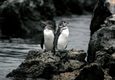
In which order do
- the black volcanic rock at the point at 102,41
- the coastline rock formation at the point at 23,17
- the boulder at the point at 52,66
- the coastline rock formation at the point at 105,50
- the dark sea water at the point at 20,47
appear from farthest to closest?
the coastline rock formation at the point at 23,17 → the dark sea water at the point at 20,47 → the black volcanic rock at the point at 102,41 → the boulder at the point at 52,66 → the coastline rock formation at the point at 105,50

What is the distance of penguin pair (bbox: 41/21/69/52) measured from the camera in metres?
18.3

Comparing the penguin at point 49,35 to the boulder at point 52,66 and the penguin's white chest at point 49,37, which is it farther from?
the boulder at point 52,66

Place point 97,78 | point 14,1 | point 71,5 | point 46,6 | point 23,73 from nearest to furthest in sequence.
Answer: point 97,78, point 23,73, point 14,1, point 46,6, point 71,5

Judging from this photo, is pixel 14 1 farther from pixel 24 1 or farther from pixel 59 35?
pixel 59 35

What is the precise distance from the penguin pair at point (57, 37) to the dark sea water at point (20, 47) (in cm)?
202

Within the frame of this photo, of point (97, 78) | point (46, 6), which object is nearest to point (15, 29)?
point (46, 6)

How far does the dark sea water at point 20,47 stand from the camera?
20.6 meters

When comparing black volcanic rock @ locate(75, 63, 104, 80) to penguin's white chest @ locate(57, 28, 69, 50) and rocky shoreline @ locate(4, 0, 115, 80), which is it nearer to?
rocky shoreline @ locate(4, 0, 115, 80)

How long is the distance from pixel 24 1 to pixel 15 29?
86.7 inches

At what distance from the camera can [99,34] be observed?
1853 cm

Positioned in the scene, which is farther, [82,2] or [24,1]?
[82,2]

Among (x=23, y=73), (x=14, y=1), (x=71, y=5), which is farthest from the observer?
(x=71, y=5)

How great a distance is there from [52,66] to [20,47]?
10510 millimetres

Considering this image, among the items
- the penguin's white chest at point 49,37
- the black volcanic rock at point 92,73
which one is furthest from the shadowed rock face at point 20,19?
the black volcanic rock at point 92,73
